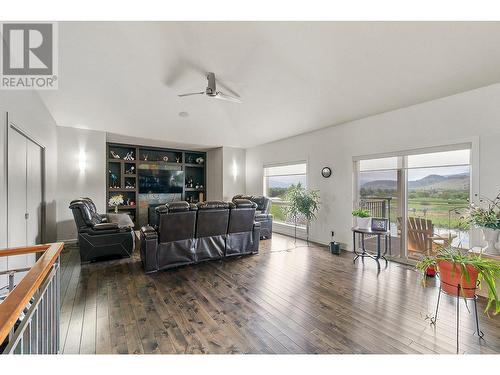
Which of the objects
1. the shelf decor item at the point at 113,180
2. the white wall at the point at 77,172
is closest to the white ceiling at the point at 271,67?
the white wall at the point at 77,172

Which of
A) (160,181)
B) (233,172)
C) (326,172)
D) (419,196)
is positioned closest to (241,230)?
(326,172)

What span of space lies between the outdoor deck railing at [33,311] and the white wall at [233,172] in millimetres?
5879

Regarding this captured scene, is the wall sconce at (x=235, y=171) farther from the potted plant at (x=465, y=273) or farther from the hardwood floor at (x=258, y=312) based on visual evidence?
the potted plant at (x=465, y=273)

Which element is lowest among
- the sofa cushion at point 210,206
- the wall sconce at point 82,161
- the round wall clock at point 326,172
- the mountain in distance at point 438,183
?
the sofa cushion at point 210,206

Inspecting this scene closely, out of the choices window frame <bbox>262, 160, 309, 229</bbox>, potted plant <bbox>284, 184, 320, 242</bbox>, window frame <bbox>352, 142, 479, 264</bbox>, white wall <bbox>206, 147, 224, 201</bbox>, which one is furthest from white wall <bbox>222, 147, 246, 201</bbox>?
window frame <bbox>352, 142, 479, 264</bbox>

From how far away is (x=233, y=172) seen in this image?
7.65 meters

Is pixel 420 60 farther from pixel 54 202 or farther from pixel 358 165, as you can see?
pixel 54 202

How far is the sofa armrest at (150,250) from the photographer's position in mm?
3406

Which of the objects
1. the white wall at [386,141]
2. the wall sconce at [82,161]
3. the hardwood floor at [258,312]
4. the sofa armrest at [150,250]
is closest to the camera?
the hardwood floor at [258,312]

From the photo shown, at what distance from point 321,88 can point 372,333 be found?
347 cm

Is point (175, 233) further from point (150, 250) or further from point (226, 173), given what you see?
point (226, 173)

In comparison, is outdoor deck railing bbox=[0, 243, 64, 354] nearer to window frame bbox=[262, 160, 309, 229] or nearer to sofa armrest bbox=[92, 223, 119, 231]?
sofa armrest bbox=[92, 223, 119, 231]

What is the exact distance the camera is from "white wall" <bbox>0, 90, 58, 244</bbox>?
238cm
